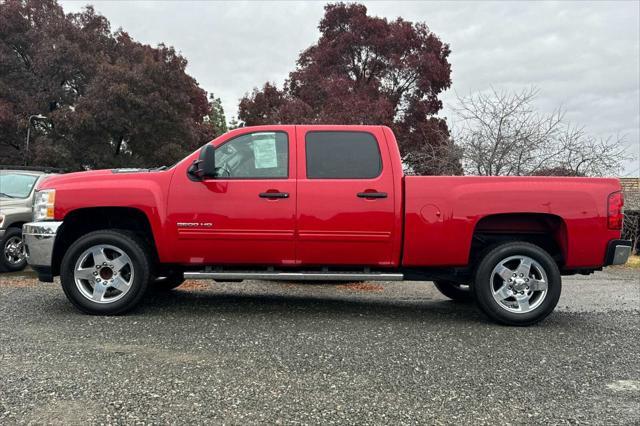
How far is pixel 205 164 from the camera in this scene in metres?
5.02

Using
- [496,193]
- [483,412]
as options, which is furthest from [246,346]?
[496,193]

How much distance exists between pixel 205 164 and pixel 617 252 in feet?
13.5

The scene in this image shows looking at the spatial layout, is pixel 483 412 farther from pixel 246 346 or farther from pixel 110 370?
pixel 110 370

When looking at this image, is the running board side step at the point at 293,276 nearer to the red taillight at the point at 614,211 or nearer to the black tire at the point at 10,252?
the red taillight at the point at 614,211

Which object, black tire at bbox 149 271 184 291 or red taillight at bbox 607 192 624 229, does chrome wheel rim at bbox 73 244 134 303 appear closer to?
black tire at bbox 149 271 184 291

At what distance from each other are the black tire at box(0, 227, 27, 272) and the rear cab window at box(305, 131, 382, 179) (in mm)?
6020

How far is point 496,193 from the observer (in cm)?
507

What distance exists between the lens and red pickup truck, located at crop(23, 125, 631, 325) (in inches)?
199

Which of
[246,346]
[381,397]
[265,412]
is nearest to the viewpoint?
[265,412]

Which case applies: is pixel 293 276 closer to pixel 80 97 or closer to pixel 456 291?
pixel 456 291

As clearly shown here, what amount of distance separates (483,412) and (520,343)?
5.41ft

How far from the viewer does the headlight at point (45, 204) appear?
5.18 meters

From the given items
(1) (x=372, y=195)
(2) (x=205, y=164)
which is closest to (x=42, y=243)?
(2) (x=205, y=164)

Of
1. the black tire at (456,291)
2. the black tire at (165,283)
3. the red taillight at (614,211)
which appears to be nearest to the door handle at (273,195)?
the black tire at (165,283)
